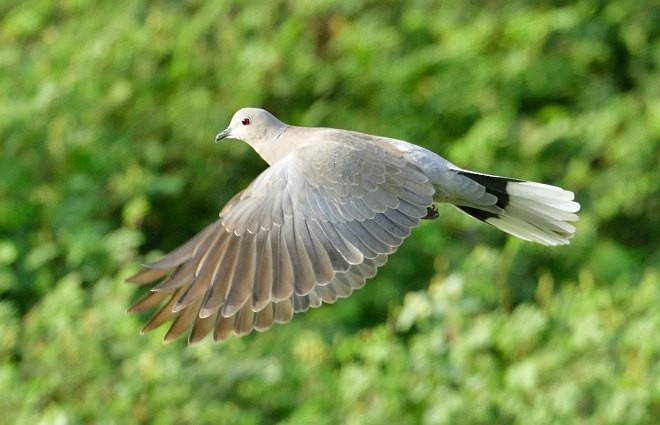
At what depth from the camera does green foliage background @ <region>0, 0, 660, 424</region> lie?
7.77 meters

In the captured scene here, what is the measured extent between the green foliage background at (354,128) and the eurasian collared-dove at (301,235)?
1840mm

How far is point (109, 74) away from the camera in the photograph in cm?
1006

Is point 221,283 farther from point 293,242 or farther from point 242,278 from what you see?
point 293,242

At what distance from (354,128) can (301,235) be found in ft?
15.2

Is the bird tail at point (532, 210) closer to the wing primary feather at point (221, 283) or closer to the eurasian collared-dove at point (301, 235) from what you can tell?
the eurasian collared-dove at point (301, 235)

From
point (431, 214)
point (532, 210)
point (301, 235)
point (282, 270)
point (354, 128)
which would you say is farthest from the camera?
point (354, 128)

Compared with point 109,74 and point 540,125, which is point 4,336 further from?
point 540,125

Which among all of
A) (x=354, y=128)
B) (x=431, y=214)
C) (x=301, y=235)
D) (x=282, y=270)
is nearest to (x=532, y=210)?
(x=431, y=214)

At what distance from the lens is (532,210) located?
646cm

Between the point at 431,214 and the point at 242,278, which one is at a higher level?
the point at 242,278

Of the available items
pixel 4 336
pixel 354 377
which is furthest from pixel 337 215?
pixel 4 336

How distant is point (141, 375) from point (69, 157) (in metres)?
2.14

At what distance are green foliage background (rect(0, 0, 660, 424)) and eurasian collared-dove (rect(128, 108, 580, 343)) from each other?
1840 millimetres

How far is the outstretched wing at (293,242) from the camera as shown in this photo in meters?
5.52
